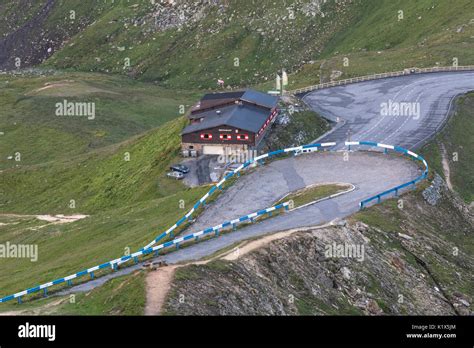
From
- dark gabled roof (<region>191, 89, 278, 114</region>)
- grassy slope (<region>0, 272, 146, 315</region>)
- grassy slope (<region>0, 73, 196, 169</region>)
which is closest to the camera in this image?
grassy slope (<region>0, 272, 146, 315</region>)

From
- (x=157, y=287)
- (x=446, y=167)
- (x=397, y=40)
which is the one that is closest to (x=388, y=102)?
(x=446, y=167)

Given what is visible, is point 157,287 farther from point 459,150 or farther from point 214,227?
point 459,150

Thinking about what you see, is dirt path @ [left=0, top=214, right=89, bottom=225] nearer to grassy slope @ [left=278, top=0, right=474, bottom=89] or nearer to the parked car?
the parked car

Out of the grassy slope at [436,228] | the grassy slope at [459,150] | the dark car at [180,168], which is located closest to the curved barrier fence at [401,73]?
the grassy slope at [459,150]

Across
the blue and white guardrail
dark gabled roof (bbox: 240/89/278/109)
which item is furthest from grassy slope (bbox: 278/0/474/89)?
the blue and white guardrail

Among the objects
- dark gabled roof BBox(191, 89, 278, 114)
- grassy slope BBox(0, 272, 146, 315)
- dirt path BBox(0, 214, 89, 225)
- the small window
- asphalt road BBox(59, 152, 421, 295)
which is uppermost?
dark gabled roof BBox(191, 89, 278, 114)

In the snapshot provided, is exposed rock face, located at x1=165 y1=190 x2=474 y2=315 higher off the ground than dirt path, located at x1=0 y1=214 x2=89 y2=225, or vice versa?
exposed rock face, located at x1=165 y1=190 x2=474 y2=315

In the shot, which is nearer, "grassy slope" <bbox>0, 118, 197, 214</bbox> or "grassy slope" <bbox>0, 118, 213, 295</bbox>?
"grassy slope" <bbox>0, 118, 213, 295</bbox>

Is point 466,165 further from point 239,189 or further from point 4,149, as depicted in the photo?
point 4,149
